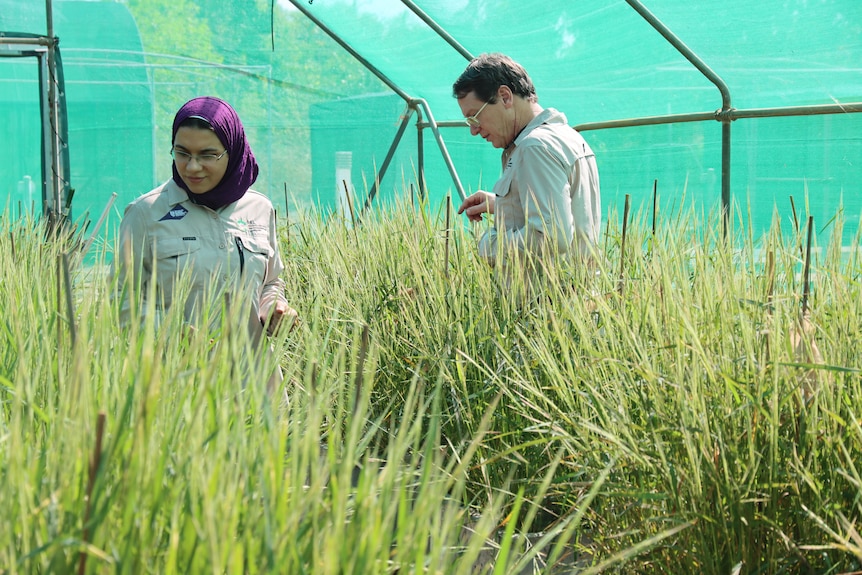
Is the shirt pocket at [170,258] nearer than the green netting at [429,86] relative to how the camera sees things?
Yes

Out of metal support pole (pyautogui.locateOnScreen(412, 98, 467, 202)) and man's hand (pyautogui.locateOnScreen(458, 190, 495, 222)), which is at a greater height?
metal support pole (pyautogui.locateOnScreen(412, 98, 467, 202))

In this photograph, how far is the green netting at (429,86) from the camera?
4.11m

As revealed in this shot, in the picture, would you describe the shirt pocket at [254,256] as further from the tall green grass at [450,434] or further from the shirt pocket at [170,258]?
the tall green grass at [450,434]

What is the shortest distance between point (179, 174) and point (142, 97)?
4763mm

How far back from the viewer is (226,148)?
2322mm

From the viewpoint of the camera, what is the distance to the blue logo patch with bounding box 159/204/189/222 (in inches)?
90.6

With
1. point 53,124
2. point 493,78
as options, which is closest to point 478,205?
point 493,78

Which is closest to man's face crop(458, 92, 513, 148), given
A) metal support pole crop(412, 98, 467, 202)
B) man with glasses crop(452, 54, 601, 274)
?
man with glasses crop(452, 54, 601, 274)

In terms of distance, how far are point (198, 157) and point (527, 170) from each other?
0.82m

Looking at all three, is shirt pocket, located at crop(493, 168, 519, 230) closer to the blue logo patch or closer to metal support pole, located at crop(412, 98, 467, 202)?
the blue logo patch

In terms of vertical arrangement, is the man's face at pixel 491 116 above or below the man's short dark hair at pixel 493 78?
below

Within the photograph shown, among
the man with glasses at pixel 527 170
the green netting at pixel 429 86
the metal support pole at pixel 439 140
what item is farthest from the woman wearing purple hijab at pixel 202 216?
the metal support pole at pixel 439 140

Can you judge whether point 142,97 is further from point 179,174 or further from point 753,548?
point 753,548

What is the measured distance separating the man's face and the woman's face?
2.37 ft
